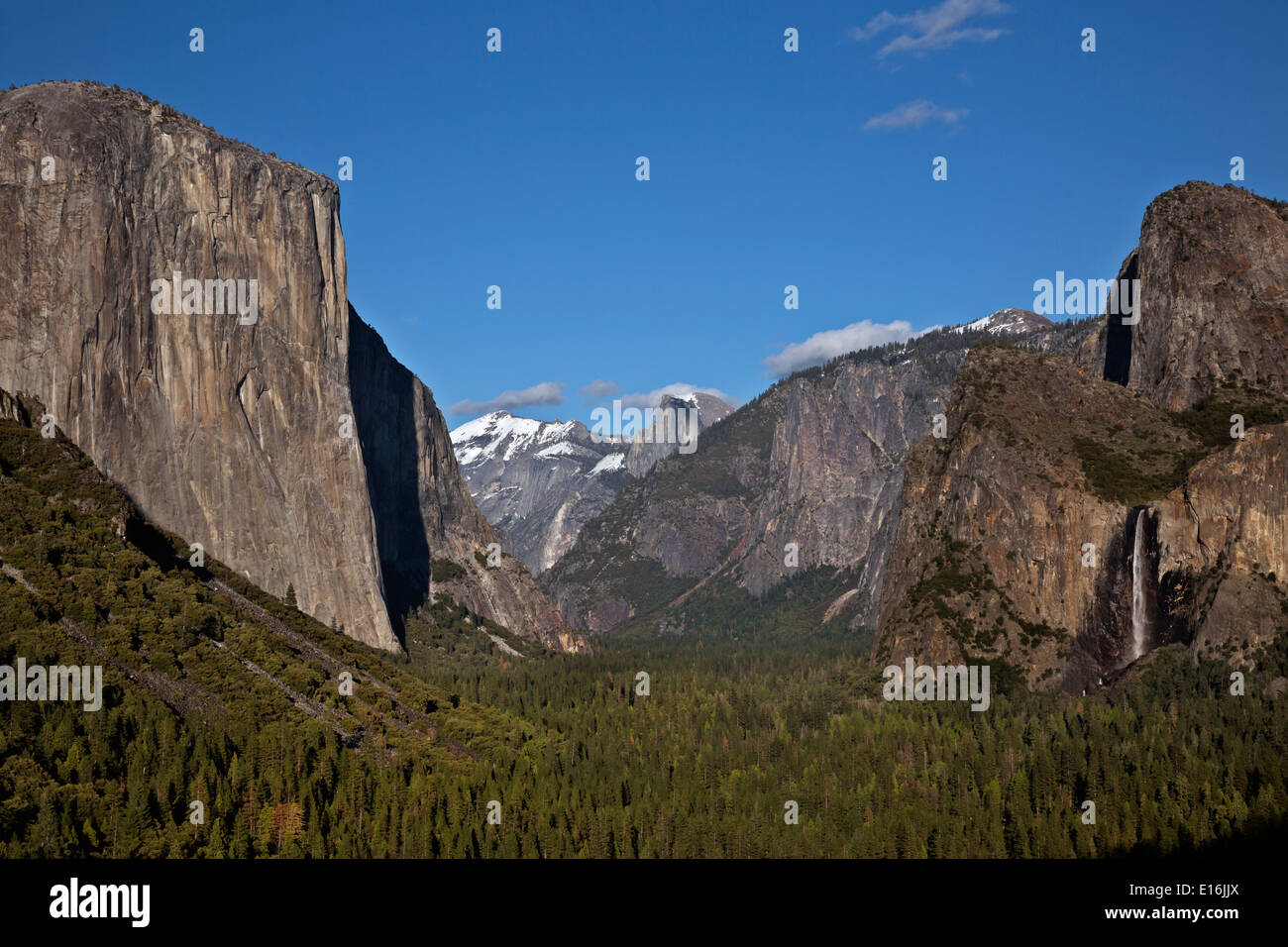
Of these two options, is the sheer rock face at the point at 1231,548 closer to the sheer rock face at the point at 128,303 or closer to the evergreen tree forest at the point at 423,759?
the evergreen tree forest at the point at 423,759

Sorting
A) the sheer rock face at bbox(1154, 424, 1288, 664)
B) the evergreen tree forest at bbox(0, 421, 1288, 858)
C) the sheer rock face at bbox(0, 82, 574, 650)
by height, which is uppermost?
the sheer rock face at bbox(0, 82, 574, 650)

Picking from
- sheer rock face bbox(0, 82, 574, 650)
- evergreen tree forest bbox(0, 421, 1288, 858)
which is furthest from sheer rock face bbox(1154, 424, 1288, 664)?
sheer rock face bbox(0, 82, 574, 650)

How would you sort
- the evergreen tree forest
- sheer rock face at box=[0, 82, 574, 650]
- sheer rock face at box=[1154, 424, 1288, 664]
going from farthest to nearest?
sheer rock face at box=[1154, 424, 1288, 664]
sheer rock face at box=[0, 82, 574, 650]
the evergreen tree forest

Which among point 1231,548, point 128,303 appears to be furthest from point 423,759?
point 1231,548

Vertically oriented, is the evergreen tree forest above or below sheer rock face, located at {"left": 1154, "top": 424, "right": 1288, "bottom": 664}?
below

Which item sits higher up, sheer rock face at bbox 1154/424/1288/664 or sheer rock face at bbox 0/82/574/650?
sheer rock face at bbox 0/82/574/650

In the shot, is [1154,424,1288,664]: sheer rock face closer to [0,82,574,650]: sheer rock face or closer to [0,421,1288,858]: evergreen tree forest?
[0,421,1288,858]: evergreen tree forest

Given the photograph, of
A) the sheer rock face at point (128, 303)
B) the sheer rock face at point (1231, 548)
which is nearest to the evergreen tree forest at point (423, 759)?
the sheer rock face at point (1231, 548)

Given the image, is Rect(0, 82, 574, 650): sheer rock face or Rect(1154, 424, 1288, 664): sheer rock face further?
Rect(1154, 424, 1288, 664): sheer rock face

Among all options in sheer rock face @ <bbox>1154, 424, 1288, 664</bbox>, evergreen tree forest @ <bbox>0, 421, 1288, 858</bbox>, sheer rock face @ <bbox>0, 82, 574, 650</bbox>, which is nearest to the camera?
evergreen tree forest @ <bbox>0, 421, 1288, 858</bbox>
